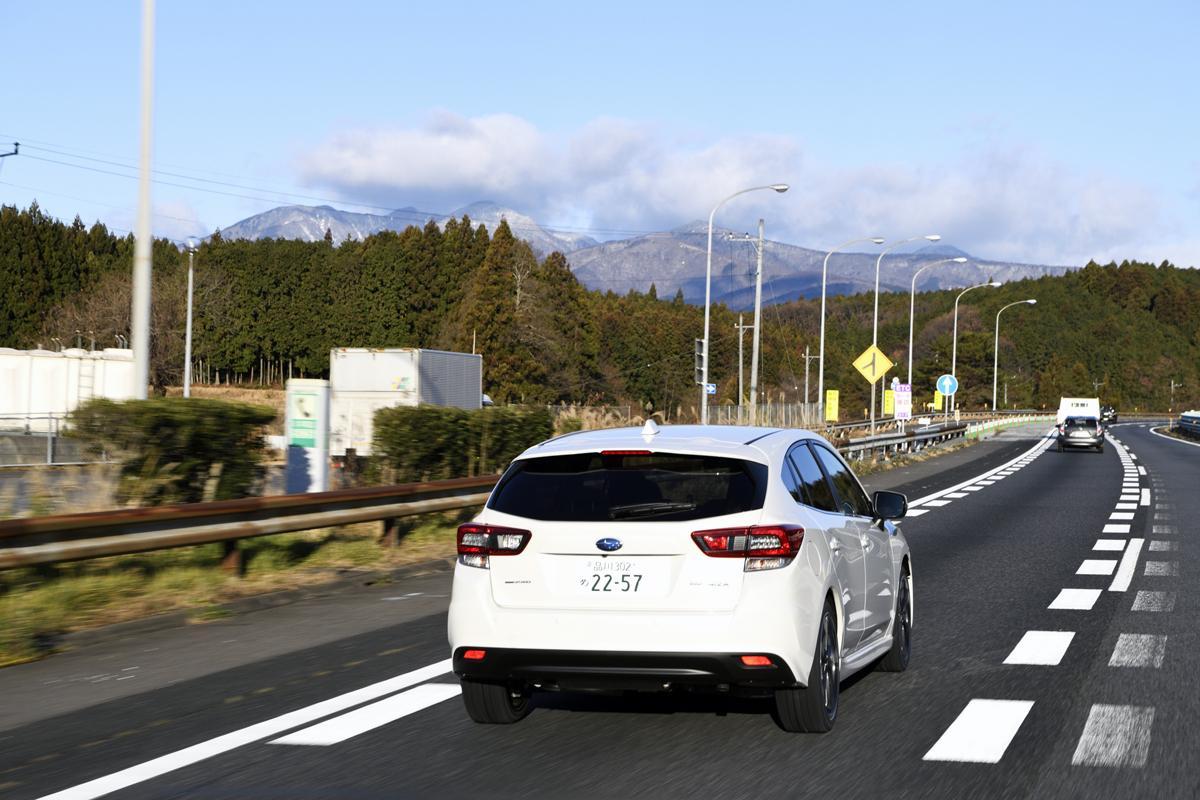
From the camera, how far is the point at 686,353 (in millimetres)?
189625

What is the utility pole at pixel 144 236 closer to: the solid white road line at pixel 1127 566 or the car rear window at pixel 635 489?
the car rear window at pixel 635 489

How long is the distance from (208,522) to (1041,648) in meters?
6.10

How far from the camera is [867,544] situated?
782 centimetres

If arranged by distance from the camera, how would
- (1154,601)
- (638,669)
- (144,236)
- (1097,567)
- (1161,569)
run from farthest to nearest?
(144,236) < (1097,567) < (1161,569) < (1154,601) < (638,669)

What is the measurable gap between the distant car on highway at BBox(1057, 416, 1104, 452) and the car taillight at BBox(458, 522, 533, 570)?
50.7 meters

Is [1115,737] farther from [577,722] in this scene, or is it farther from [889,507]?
[577,722]

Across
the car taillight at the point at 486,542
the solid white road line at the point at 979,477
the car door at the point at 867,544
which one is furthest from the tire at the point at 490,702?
the solid white road line at the point at 979,477

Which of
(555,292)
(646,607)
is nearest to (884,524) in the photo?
(646,607)

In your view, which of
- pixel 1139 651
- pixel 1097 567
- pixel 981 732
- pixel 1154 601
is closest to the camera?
pixel 981 732

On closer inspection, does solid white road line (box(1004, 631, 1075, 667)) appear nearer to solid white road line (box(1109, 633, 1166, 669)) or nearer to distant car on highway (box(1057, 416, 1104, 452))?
solid white road line (box(1109, 633, 1166, 669))

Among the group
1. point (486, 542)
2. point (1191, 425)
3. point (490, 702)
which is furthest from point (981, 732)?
point (1191, 425)

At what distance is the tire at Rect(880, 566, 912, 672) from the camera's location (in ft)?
27.9

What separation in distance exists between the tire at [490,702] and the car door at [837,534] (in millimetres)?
1563

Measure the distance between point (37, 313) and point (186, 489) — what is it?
396 ft
